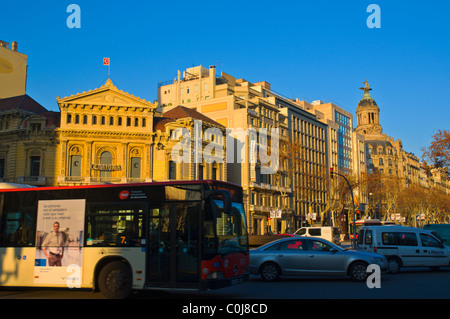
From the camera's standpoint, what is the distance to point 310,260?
53.6 feet

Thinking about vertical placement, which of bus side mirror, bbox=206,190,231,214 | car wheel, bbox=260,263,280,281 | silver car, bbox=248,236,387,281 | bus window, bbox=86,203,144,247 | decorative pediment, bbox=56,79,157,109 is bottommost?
car wheel, bbox=260,263,280,281

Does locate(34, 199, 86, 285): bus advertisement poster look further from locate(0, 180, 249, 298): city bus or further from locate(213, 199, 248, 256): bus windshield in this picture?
locate(213, 199, 248, 256): bus windshield

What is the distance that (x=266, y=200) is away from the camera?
214ft

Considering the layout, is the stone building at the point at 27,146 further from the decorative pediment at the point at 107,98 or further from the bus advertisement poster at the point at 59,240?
the bus advertisement poster at the point at 59,240

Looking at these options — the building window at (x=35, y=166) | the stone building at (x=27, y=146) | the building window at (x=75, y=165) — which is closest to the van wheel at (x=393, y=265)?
the building window at (x=75, y=165)

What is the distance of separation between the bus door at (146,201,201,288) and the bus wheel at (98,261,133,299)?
2.26 ft

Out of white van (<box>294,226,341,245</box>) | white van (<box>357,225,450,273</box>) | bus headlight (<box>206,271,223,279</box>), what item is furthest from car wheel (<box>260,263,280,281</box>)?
Answer: white van (<box>294,226,341,245</box>)

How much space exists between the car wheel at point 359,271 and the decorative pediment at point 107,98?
38436 mm

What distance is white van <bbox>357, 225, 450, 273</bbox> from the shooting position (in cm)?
1941

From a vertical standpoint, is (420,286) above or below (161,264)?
below
